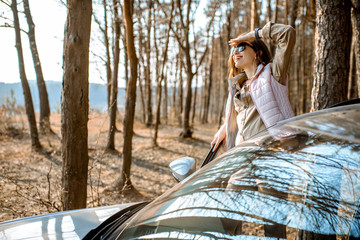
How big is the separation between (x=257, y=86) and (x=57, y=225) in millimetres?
1849

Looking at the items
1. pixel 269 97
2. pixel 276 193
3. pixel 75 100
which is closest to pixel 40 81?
pixel 75 100

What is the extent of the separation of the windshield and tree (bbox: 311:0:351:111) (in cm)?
268

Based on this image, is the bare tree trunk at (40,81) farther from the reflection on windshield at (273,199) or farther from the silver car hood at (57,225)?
the reflection on windshield at (273,199)

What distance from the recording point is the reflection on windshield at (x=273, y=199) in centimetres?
111

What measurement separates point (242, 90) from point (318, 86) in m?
1.86

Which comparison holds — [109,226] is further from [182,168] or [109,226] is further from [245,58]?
[245,58]

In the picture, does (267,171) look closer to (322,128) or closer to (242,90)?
(322,128)

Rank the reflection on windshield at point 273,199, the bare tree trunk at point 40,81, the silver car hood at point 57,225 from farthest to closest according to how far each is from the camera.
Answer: the bare tree trunk at point 40,81 → the silver car hood at point 57,225 → the reflection on windshield at point 273,199

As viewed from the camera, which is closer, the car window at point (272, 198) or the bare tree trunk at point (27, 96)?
the car window at point (272, 198)

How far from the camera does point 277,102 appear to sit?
95.5 inches

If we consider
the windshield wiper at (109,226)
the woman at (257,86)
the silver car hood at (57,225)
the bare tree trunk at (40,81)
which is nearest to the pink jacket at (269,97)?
the woman at (257,86)

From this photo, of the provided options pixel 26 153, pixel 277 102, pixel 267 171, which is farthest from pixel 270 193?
pixel 26 153

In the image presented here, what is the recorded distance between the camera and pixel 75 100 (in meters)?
3.26

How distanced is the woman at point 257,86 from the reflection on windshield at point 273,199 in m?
0.92
